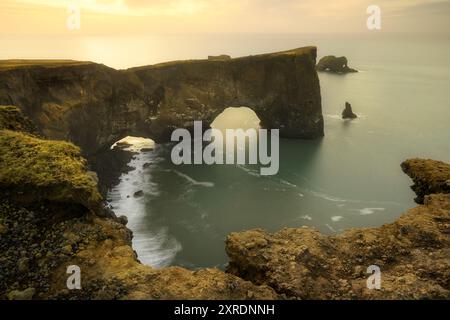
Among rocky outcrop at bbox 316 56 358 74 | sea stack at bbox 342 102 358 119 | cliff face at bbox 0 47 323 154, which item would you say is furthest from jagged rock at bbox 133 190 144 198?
rocky outcrop at bbox 316 56 358 74

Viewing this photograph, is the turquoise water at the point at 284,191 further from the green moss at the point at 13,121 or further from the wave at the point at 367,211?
the green moss at the point at 13,121

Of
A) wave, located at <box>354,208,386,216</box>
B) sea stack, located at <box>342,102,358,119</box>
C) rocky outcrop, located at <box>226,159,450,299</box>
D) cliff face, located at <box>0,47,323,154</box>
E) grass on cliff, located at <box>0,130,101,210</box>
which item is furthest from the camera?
sea stack, located at <box>342,102,358,119</box>

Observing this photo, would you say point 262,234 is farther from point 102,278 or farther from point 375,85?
point 375,85

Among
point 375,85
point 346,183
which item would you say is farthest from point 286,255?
point 375,85

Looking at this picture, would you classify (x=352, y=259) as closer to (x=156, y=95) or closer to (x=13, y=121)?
(x=13, y=121)

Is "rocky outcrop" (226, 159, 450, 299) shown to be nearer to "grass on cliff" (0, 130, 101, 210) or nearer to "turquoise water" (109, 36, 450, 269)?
"grass on cliff" (0, 130, 101, 210)

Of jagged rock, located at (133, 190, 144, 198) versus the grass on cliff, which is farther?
jagged rock, located at (133, 190, 144, 198)

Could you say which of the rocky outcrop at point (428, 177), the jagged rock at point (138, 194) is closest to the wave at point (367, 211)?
the rocky outcrop at point (428, 177)
